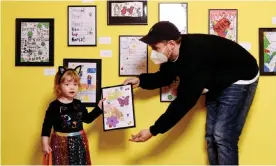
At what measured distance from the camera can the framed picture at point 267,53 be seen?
211cm

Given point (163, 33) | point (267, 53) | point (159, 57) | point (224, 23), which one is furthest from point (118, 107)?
point (267, 53)

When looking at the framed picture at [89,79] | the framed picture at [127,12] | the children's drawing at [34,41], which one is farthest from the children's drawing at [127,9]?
the children's drawing at [34,41]

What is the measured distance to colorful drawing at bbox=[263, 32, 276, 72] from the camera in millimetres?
2113

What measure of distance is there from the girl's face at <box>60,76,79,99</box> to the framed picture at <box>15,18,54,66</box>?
1.15ft

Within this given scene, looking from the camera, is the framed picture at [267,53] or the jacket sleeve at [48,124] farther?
the framed picture at [267,53]

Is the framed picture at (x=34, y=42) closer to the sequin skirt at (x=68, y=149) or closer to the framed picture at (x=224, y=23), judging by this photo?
the sequin skirt at (x=68, y=149)

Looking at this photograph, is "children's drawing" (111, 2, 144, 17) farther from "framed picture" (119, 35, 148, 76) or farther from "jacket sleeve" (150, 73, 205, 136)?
"jacket sleeve" (150, 73, 205, 136)

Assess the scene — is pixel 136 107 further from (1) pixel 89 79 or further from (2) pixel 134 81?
(1) pixel 89 79

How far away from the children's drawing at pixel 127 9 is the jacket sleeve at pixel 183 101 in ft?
2.21

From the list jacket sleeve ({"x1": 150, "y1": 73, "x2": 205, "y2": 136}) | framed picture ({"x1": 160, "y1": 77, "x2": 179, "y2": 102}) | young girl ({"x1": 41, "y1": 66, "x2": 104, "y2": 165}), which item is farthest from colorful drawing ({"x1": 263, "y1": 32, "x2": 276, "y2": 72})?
young girl ({"x1": 41, "y1": 66, "x2": 104, "y2": 165})

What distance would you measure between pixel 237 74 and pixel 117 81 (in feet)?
2.53

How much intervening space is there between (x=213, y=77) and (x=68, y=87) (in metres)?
0.78

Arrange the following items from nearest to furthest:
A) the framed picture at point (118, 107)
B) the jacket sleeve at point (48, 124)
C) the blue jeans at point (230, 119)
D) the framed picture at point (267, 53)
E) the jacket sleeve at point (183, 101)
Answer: the jacket sleeve at point (183, 101) < the blue jeans at point (230, 119) < the jacket sleeve at point (48, 124) < the framed picture at point (118, 107) < the framed picture at point (267, 53)

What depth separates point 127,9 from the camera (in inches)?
84.1
